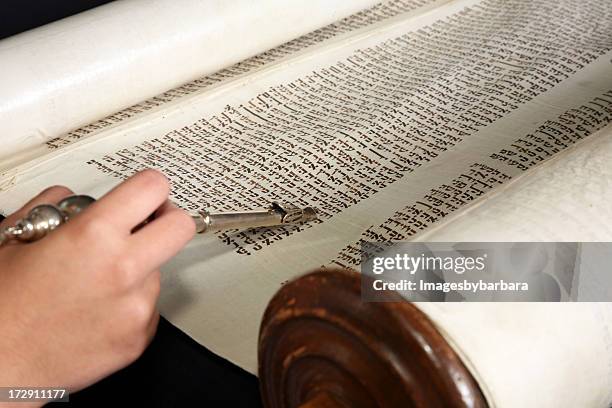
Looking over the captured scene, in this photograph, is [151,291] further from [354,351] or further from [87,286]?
[354,351]

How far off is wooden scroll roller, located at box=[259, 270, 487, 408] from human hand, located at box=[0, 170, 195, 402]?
0.31 ft

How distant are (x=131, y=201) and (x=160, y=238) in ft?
0.11

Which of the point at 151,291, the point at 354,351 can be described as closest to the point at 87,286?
the point at 151,291

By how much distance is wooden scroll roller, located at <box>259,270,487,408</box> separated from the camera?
55 centimetres

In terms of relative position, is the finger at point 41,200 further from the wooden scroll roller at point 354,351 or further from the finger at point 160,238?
the wooden scroll roller at point 354,351

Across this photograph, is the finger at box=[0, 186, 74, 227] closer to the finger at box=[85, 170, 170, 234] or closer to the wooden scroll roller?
the finger at box=[85, 170, 170, 234]

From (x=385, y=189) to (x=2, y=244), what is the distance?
18.0 inches

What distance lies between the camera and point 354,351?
1.93 ft

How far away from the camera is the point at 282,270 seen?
91 cm

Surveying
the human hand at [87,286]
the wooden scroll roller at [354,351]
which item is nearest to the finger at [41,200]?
the human hand at [87,286]

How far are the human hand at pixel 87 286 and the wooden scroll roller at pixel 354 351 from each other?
94 mm

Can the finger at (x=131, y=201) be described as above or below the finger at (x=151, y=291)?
above

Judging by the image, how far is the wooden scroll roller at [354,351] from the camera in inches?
21.8

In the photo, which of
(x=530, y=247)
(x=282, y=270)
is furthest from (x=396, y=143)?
(x=530, y=247)
